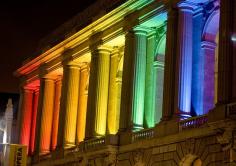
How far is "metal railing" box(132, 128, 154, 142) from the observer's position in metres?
41.2

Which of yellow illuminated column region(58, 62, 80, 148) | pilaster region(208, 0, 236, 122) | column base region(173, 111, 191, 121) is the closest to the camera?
pilaster region(208, 0, 236, 122)

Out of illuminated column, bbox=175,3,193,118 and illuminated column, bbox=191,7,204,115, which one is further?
illuminated column, bbox=191,7,204,115

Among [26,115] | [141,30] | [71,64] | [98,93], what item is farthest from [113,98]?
[26,115]

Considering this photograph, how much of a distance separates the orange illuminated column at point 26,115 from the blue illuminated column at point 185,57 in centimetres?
3016

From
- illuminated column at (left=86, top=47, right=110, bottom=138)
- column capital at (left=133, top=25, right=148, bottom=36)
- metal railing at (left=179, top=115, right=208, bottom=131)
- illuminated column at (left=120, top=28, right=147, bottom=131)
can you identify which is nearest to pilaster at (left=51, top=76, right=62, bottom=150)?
illuminated column at (left=86, top=47, right=110, bottom=138)

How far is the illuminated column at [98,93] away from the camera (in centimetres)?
5022

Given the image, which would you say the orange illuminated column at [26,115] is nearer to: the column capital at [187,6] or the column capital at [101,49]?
the column capital at [101,49]

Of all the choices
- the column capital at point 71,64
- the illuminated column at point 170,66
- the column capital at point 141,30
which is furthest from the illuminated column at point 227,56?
the column capital at point 71,64

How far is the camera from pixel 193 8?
40969mm

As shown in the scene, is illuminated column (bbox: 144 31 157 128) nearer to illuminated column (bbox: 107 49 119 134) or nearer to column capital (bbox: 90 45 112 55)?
illuminated column (bbox: 107 49 119 134)

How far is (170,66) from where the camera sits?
4075 cm

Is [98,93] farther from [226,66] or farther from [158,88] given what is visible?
[226,66]

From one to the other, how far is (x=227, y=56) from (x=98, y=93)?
18.3m

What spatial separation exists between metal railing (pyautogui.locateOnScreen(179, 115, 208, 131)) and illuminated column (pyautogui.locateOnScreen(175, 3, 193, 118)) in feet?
3.99
